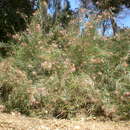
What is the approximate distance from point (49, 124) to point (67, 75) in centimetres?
123

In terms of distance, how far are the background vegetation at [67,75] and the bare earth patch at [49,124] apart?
1.06 ft

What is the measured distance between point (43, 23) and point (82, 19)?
1205 millimetres

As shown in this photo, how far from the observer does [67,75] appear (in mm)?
6648

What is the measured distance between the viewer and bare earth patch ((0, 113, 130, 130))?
5.38m

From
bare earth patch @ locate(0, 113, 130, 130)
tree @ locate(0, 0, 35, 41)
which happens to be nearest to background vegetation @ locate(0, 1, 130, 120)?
bare earth patch @ locate(0, 113, 130, 130)

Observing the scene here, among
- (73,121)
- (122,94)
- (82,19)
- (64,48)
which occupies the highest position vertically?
(82,19)

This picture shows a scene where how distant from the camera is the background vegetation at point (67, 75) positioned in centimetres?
639

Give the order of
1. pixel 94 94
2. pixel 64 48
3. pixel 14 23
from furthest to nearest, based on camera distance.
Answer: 1. pixel 14 23
2. pixel 64 48
3. pixel 94 94

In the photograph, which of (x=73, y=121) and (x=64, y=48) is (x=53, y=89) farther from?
(x=64, y=48)

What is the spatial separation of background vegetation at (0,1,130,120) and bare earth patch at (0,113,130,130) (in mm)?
322

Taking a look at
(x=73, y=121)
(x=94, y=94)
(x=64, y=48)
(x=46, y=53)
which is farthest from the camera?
(x=64, y=48)

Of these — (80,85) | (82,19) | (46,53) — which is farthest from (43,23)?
(80,85)

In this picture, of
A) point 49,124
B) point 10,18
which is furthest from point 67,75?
point 10,18

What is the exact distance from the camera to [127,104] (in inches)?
265
